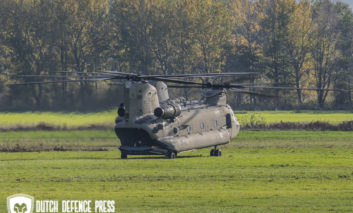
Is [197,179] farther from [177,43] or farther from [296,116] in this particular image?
[177,43]

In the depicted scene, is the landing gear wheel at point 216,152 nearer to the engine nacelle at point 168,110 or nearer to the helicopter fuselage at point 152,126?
the helicopter fuselage at point 152,126

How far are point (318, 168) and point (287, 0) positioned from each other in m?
93.1

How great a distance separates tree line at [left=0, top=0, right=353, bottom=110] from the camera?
382 ft

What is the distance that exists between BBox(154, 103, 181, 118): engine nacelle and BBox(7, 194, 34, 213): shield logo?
65.9ft

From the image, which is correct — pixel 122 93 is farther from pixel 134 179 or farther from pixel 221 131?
pixel 134 179

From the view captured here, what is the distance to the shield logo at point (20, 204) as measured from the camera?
2533cm

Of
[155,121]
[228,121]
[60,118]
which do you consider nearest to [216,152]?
[228,121]

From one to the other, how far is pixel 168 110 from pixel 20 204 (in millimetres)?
23090

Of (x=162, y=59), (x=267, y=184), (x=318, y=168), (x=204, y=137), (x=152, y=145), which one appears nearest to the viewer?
(x=267, y=184)

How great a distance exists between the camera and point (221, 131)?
5534cm

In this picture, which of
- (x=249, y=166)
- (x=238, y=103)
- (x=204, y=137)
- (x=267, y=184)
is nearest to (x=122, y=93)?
(x=204, y=137)

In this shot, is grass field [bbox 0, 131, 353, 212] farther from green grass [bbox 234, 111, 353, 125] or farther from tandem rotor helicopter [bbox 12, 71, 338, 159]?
green grass [bbox 234, 111, 353, 125]

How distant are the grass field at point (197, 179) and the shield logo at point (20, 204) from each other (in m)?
0.41

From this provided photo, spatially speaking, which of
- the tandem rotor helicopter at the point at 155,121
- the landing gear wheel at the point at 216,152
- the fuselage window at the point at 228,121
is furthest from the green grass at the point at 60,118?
the fuselage window at the point at 228,121
